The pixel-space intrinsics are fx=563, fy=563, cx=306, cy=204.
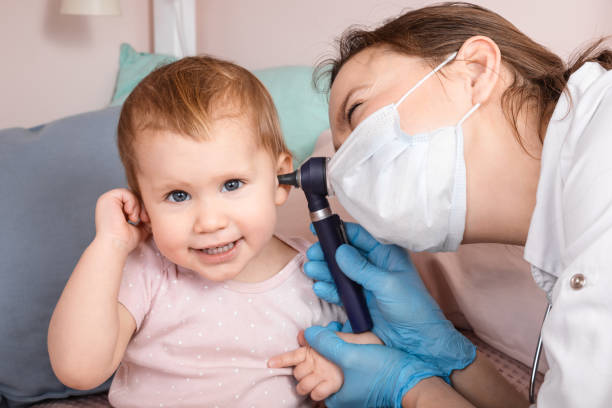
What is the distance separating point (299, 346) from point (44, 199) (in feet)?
2.45

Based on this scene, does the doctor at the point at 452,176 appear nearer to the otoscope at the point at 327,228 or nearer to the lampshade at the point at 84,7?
the otoscope at the point at 327,228

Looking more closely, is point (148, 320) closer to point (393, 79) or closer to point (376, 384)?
point (376, 384)

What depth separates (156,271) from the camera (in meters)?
1.22

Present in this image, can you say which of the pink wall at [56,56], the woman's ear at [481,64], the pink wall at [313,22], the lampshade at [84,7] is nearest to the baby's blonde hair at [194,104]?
the woman's ear at [481,64]

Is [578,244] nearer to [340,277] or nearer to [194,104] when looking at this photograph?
[340,277]

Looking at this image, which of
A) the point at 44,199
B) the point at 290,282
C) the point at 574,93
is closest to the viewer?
the point at 574,93

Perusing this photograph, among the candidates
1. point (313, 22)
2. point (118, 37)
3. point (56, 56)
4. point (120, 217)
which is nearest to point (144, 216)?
point (120, 217)

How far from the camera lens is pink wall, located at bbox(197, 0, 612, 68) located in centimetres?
176

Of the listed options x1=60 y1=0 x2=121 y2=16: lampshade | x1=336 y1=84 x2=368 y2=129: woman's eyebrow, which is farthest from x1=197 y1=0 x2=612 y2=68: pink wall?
x1=336 y1=84 x2=368 y2=129: woman's eyebrow

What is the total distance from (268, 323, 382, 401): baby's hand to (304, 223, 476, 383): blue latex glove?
9cm

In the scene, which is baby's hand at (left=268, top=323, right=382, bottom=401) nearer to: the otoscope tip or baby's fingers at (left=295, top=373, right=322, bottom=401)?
baby's fingers at (left=295, top=373, right=322, bottom=401)

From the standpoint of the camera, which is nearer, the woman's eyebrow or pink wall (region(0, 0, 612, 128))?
the woman's eyebrow

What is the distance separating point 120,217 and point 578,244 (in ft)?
2.79

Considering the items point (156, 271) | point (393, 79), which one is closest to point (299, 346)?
point (156, 271)
